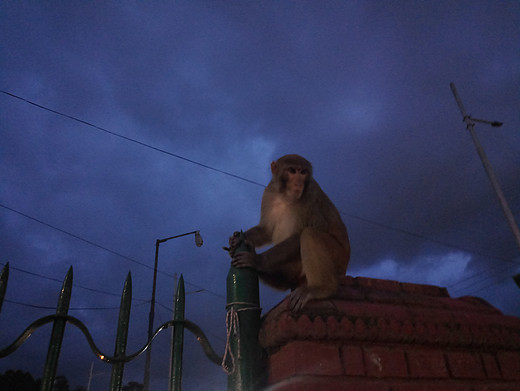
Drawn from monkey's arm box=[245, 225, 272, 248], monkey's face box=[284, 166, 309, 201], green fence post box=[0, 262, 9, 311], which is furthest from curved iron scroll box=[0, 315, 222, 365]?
monkey's face box=[284, 166, 309, 201]

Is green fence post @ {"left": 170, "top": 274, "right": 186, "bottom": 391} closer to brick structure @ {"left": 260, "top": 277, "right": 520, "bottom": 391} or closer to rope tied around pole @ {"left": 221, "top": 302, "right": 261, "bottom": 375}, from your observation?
rope tied around pole @ {"left": 221, "top": 302, "right": 261, "bottom": 375}

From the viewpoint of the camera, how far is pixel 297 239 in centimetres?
243

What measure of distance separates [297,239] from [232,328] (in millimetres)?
1071

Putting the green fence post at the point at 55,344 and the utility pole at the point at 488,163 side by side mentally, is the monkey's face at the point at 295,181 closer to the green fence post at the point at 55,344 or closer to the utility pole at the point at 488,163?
the green fence post at the point at 55,344

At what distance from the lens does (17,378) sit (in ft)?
30.0

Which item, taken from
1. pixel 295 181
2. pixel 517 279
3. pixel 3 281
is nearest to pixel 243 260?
pixel 3 281

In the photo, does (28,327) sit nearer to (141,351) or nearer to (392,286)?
(141,351)

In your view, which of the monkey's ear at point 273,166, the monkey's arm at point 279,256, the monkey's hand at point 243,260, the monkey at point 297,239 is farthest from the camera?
the monkey's ear at point 273,166

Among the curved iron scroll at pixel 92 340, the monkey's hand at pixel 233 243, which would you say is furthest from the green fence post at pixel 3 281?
the monkey's hand at pixel 233 243

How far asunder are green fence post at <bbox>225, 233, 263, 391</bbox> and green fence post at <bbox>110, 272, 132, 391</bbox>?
43 cm

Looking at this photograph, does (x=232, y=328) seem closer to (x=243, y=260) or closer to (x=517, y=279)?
(x=243, y=260)

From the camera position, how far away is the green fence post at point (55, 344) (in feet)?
4.23

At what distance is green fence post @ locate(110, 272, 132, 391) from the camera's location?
4.45ft

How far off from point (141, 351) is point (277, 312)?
58cm
